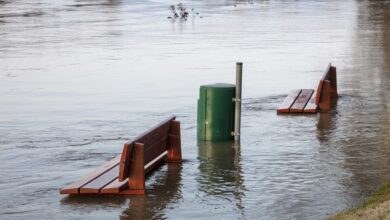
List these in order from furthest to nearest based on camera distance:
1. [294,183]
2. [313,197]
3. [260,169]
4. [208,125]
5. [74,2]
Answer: [74,2], [208,125], [260,169], [294,183], [313,197]

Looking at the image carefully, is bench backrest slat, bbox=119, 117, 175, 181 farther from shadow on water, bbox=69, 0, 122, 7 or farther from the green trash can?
shadow on water, bbox=69, 0, 122, 7

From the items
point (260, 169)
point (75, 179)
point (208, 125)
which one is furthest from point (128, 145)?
point (208, 125)

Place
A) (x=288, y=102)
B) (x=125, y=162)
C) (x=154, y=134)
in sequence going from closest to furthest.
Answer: (x=125, y=162) < (x=154, y=134) < (x=288, y=102)

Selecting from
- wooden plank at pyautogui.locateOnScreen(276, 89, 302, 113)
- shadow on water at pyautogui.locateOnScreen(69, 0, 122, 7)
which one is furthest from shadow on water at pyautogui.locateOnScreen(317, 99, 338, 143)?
shadow on water at pyautogui.locateOnScreen(69, 0, 122, 7)

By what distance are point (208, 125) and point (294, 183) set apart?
2.86 meters

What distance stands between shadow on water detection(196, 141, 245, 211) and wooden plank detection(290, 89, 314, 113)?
9.49 ft

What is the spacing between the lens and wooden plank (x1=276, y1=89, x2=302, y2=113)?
54.4ft

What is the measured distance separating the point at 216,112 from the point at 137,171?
3.12 metres

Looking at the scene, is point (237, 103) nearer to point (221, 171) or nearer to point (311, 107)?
point (221, 171)

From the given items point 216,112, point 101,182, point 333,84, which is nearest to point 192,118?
point 216,112

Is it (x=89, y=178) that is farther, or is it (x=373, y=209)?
(x=89, y=178)

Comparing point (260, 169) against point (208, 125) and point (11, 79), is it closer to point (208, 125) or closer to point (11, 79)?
point (208, 125)

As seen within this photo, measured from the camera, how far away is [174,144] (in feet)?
41.5

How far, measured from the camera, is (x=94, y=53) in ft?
90.3
